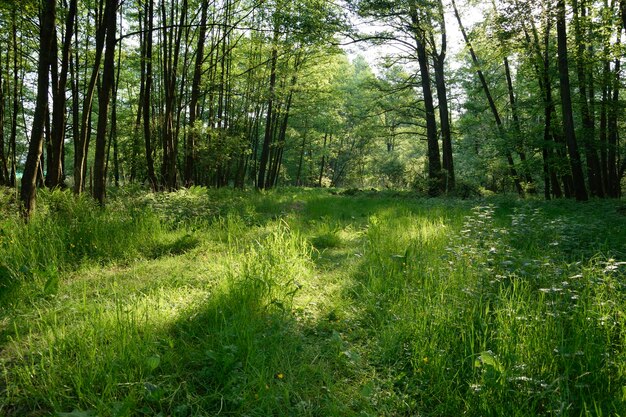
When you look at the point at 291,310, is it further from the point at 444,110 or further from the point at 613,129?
the point at 613,129

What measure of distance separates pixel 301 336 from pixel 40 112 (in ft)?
15.6

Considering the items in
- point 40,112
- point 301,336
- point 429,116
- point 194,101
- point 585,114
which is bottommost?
point 301,336

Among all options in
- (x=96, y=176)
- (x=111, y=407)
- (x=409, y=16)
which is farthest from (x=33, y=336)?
(x=409, y=16)

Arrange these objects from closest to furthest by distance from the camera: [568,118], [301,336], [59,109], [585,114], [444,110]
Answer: [301,336], [59,109], [568,118], [585,114], [444,110]

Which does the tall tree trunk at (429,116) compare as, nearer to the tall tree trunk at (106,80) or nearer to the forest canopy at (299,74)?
the forest canopy at (299,74)

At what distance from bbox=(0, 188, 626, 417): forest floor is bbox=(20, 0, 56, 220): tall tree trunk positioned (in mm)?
721

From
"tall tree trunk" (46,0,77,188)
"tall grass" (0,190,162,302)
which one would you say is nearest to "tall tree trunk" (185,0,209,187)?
"tall tree trunk" (46,0,77,188)

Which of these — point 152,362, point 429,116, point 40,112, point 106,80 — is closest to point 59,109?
point 106,80

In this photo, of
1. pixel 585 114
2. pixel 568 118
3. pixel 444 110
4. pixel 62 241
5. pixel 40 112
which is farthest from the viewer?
pixel 444 110

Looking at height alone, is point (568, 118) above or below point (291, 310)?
above

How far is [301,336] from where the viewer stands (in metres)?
2.63

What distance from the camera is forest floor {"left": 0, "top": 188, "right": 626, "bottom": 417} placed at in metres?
1.88

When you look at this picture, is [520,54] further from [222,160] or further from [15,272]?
[15,272]

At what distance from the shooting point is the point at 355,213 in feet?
30.5
